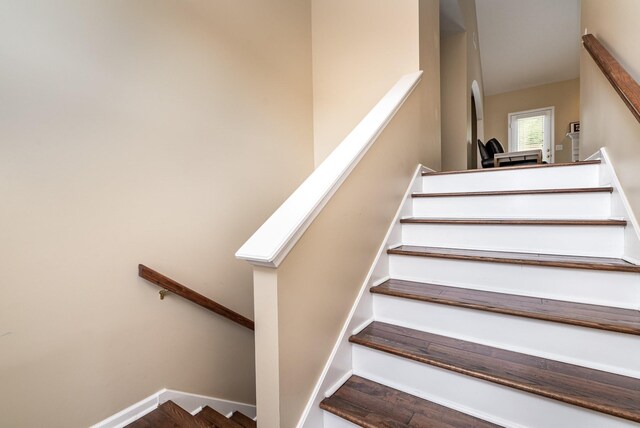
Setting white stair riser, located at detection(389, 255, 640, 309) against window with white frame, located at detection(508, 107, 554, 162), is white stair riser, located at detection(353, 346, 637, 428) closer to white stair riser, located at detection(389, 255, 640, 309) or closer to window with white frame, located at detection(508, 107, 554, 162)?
white stair riser, located at detection(389, 255, 640, 309)

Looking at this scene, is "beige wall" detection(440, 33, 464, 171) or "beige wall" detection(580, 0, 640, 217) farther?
"beige wall" detection(440, 33, 464, 171)

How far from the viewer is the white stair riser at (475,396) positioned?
3.29 feet

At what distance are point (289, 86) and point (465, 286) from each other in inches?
82.9

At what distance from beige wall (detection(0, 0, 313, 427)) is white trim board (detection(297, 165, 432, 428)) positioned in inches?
39.5

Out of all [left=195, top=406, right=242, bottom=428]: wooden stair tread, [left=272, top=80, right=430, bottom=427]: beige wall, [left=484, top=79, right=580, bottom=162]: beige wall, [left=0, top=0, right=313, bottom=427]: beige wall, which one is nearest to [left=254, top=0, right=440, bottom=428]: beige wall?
[left=272, top=80, right=430, bottom=427]: beige wall

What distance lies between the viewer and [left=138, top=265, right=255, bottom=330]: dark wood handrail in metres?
1.67

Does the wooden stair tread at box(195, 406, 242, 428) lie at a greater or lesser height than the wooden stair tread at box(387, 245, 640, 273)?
lesser

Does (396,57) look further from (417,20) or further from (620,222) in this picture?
(620,222)

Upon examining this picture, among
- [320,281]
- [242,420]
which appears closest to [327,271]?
[320,281]

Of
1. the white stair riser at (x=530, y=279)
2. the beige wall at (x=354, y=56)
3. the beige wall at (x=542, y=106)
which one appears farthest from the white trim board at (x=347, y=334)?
the beige wall at (x=542, y=106)

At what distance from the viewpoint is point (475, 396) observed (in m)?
1.15

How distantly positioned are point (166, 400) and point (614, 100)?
295 centimetres

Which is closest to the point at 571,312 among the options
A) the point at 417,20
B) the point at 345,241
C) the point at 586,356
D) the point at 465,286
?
the point at 586,356

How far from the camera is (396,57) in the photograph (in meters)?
2.58
